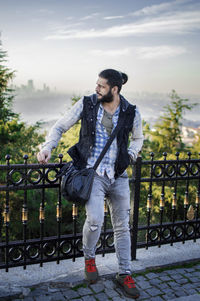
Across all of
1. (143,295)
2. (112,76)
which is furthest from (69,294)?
(112,76)

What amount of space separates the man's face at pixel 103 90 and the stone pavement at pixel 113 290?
1850mm

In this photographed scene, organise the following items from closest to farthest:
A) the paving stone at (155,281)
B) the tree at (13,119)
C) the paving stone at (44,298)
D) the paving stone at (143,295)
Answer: the paving stone at (44,298)
the paving stone at (143,295)
the paving stone at (155,281)
the tree at (13,119)

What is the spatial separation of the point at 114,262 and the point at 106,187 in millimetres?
1128

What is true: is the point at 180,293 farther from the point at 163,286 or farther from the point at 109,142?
the point at 109,142

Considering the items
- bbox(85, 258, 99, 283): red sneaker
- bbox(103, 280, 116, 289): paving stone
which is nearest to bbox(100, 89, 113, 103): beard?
bbox(85, 258, 99, 283): red sneaker

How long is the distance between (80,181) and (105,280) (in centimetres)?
117

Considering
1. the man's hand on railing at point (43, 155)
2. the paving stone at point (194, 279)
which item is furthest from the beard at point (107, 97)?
the paving stone at point (194, 279)

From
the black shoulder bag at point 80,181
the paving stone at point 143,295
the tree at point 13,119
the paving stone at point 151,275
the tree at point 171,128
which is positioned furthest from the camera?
the tree at point 171,128

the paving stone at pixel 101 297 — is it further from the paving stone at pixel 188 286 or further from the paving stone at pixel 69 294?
the paving stone at pixel 188 286

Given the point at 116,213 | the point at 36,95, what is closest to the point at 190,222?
the point at 116,213

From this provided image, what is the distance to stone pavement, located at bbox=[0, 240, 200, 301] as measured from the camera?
9.57ft

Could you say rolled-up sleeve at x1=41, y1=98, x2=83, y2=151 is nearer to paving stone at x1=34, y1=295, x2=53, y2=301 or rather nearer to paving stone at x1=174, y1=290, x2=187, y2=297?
paving stone at x1=34, y1=295, x2=53, y2=301

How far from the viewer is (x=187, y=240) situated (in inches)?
168

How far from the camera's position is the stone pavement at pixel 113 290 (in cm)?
288
